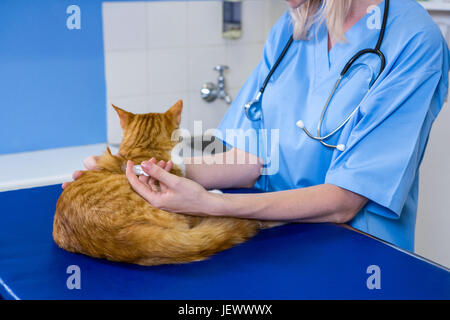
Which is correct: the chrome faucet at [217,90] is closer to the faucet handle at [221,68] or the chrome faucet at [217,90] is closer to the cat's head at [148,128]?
the faucet handle at [221,68]

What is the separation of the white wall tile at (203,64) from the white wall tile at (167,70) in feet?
0.10

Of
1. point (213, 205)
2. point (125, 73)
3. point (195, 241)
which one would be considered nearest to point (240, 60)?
point (125, 73)

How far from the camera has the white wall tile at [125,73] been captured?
7.31 ft

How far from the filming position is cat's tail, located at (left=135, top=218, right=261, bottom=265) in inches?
37.5

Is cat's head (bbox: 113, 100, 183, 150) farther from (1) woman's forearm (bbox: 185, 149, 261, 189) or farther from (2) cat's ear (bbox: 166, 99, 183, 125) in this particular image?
(1) woman's forearm (bbox: 185, 149, 261, 189)

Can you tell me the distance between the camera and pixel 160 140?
1298 millimetres

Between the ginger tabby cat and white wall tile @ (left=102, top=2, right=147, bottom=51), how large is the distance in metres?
1.17

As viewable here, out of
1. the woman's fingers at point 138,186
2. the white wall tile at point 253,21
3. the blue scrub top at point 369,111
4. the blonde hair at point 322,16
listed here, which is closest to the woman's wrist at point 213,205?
the woman's fingers at point 138,186

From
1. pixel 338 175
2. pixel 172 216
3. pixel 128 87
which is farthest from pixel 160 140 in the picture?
pixel 128 87

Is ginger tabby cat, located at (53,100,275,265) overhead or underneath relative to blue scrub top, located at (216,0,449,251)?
underneath

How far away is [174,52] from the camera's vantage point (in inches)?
92.4

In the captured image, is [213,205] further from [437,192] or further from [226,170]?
[437,192]

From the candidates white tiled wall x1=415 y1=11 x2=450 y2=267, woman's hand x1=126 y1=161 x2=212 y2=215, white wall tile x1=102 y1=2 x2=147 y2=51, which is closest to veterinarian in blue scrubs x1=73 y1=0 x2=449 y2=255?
woman's hand x1=126 y1=161 x2=212 y2=215

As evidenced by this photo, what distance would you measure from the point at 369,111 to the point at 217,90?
1436mm
